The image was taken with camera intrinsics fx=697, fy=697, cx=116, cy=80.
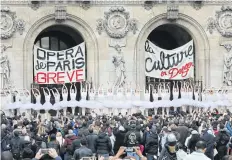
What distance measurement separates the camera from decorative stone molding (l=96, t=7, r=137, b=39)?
35.7 m

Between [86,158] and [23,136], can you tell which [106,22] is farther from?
[86,158]

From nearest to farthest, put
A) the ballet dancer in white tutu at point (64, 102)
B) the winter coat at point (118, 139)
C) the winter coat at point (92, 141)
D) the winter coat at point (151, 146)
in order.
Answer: the winter coat at point (92, 141), the winter coat at point (118, 139), the winter coat at point (151, 146), the ballet dancer in white tutu at point (64, 102)

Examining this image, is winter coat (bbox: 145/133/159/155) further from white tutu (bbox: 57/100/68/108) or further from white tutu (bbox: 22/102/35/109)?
white tutu (bbox: 22/102/35/109)

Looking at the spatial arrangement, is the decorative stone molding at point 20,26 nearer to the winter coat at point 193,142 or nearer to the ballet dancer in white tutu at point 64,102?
the ballet dancer in white tutu at point 64,102

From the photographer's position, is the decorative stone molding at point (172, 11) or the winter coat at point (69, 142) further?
the decorative stone molding at point (172, 11)

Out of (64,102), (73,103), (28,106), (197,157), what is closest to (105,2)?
(64,102)

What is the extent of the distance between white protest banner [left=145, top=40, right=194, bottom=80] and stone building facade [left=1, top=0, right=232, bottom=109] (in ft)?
1.36

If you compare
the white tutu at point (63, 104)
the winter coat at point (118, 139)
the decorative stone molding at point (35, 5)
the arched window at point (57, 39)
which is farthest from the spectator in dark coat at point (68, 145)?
the arched window at point (57, 39)

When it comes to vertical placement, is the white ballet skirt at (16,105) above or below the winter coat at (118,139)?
above

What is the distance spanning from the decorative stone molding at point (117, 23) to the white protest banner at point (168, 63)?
139 centimetres

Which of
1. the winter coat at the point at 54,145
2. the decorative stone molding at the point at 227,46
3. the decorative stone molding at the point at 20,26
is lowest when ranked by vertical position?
the winter coat at the point at 54,145

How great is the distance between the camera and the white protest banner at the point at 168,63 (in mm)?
35906

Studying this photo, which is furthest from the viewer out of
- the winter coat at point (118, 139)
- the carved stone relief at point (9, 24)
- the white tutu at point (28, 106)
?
the carved stone relief at point (9, 24)

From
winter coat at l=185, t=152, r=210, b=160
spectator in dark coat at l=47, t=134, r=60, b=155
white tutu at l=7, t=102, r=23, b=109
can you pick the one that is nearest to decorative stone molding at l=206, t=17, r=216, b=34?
white tutu at l=7, t=102, r=23, b=109
